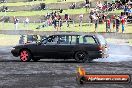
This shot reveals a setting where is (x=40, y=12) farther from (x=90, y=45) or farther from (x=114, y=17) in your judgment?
(x=90, y=45)

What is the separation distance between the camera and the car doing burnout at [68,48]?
75.8 feet

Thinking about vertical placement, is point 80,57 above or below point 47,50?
below

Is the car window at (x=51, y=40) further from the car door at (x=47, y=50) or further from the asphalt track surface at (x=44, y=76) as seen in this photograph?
the asphalt track surface at (x=44, y=76)

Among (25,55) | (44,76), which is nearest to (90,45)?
(25,55)

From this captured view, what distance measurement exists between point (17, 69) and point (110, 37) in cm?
2006

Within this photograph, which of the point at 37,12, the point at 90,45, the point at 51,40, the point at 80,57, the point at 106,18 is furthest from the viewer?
the point at 37,12

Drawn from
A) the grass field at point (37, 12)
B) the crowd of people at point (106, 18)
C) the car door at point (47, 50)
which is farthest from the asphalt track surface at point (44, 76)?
the grass field at point (37, 12)

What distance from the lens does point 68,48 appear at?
23391 mm

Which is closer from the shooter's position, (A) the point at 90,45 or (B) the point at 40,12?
(A) the point at 90,45

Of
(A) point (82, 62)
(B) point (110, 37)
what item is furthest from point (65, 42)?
(B) point (110, 37)

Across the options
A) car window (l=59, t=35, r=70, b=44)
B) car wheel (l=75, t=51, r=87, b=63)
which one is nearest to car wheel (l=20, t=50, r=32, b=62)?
car window (l=59, t=35, r=70, b=44)

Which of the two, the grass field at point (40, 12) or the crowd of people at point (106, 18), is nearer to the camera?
the crowd of people at point (106, 18)

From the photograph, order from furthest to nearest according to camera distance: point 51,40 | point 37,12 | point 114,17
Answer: point 37,12
point 114,17
point 51,40

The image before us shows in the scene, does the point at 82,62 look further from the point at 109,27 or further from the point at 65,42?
the point at 109,27
